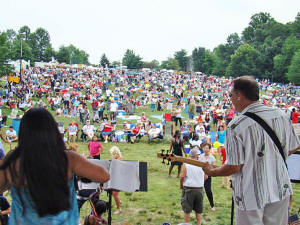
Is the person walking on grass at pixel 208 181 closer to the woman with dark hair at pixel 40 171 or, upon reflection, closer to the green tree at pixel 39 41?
the woman with dark hair at pixel 40 171

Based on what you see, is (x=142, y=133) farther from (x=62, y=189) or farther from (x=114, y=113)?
(x=62, y=189)

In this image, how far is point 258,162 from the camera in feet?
7.59

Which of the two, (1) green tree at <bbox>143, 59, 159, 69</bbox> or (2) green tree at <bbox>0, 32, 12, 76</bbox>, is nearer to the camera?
(2) green tree at <bbox>0, 32, 12, 76</bbox>

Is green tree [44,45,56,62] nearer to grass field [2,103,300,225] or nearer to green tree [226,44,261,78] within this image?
green tree [226,44,261,78]

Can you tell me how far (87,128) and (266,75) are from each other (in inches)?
2294

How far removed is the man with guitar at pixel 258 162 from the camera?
2.31 meters

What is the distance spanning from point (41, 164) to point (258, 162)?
1.55m

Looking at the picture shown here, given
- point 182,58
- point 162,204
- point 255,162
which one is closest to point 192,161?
point 255,162

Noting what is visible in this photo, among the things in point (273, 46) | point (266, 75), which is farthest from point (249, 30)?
point (266, 75)

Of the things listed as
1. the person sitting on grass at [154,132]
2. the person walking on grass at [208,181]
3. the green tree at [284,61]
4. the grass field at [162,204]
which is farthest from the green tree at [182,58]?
the person walking on grass at [208,181]

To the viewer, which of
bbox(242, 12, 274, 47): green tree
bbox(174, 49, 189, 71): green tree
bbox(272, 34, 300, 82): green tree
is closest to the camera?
bbox(272, 34, 300, 82): green tree

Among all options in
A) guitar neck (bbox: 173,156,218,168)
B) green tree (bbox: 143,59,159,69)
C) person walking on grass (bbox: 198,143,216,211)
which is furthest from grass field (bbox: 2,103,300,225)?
green tree (bbox: 143,59,159,69)

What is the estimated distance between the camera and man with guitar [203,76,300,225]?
231 centimetres

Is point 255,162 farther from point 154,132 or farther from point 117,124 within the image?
point 117,124
